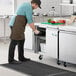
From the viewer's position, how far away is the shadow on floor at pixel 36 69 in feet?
15.7

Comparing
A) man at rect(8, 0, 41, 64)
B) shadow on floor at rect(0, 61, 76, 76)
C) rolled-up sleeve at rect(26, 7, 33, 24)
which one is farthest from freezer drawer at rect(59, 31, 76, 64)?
rolled-up sleeve at rect(26, 7, 33, 24)

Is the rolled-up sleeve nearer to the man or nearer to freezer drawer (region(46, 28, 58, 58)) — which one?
the man

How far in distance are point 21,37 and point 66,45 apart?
0.99 meters

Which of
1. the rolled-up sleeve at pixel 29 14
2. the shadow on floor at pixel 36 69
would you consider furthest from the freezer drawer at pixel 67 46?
the rolled-up sleeve at pixel 29 14

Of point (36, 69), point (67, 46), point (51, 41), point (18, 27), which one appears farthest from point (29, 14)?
point (36, 69)

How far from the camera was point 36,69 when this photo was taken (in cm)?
508

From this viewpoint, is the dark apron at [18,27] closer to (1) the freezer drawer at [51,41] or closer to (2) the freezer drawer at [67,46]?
(1) the freezer drawer at [51,41]

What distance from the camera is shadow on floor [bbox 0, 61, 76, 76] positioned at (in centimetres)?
477

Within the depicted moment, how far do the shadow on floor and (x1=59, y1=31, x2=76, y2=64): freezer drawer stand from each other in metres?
0.32

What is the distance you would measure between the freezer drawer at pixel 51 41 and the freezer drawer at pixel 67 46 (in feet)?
0.45

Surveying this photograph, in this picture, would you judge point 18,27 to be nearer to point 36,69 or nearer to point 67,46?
point 36,69

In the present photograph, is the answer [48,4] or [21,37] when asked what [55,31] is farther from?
[48,4]

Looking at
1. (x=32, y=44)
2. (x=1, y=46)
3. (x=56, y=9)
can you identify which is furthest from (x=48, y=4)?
(x=32, y=44)

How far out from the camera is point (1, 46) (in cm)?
760
